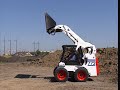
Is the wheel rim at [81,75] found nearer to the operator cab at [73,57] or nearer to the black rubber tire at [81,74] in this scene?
the black rubber tire at [81,74]

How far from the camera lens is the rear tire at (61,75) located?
1565 cm

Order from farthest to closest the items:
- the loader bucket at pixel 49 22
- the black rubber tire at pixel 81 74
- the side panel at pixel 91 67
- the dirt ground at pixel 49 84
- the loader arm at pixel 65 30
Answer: the loader bucket at pixel 49 22, the loader arm at pixel 65 30, the side panel at pixel 91 67, the black rubber tire at pixel 81 74, the dirt ground at pixel 49 84

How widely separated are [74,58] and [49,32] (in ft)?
8.67

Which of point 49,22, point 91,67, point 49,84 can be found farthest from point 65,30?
point 49,84

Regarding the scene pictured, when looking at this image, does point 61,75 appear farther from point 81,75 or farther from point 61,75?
point 81,75

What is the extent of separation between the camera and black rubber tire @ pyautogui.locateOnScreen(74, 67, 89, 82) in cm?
1565

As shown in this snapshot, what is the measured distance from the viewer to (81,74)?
15812 mm

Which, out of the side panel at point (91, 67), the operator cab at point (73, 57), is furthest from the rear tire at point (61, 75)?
the side panel at point (91, 67)

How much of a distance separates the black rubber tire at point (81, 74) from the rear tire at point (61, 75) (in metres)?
0.58

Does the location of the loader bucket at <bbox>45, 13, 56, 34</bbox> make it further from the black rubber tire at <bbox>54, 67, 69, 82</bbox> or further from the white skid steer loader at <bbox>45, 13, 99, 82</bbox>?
the black rubber tire at <bbox>54, 67, 69, 82</bbox>

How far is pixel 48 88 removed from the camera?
43.0ft

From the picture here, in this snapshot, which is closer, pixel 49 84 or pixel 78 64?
pixel 49 84

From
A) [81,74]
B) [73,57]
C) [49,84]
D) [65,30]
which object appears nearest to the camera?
[49,84]

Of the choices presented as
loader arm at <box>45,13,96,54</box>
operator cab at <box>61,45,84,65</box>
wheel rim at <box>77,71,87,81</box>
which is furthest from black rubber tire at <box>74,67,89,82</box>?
loader arm at <box>45,13,96,54</box>
